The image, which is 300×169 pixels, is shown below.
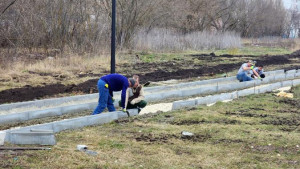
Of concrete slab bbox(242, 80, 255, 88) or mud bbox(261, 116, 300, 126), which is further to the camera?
concrete slab bbox(242, 80, 255, 88)

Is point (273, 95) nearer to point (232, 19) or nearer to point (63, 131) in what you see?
point (63, 131)

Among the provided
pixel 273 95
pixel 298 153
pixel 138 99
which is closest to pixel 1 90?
pixel 138 99

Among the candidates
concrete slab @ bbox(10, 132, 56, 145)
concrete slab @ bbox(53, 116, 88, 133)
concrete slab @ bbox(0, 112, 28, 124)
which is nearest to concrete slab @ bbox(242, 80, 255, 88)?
concrete slab @ bbox(53, 116, 88, 133)

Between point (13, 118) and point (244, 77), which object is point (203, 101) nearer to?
point (244, 77)

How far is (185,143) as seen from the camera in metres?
8.15

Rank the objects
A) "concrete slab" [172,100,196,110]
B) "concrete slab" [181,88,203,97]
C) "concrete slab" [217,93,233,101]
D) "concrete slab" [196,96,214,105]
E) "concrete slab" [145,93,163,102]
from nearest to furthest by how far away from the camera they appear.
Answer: "concrete slab" [172,100,196,110] < "concrete slab" [196,96,214,105] < "concrete slab" [145,93,163,102] < "concrete slab" [217,93,233,101] < "concrete slab" [181,88,203,97]

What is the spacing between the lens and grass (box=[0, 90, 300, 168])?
681cm

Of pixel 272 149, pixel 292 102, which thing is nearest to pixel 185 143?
pixel 272 149

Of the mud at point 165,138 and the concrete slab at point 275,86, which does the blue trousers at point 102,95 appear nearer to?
the mud at point 165,138

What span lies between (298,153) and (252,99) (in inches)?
235

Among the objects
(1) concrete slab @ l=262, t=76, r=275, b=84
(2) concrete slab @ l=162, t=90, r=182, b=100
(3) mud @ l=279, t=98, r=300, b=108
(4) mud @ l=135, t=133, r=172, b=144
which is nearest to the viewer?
(4) mud @ l=135, t=133, r=172, b=144

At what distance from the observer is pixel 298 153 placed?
25.0ft

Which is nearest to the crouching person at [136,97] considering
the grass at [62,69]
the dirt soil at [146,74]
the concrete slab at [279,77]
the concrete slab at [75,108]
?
the concrete slab at [75,108]

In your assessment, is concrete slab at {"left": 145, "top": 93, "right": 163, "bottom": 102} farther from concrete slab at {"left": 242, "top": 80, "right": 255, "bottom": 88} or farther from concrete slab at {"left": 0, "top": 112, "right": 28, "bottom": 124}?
concrete slab at {"left": 242, "top": 80, "right": 255, "bottom": 88}
